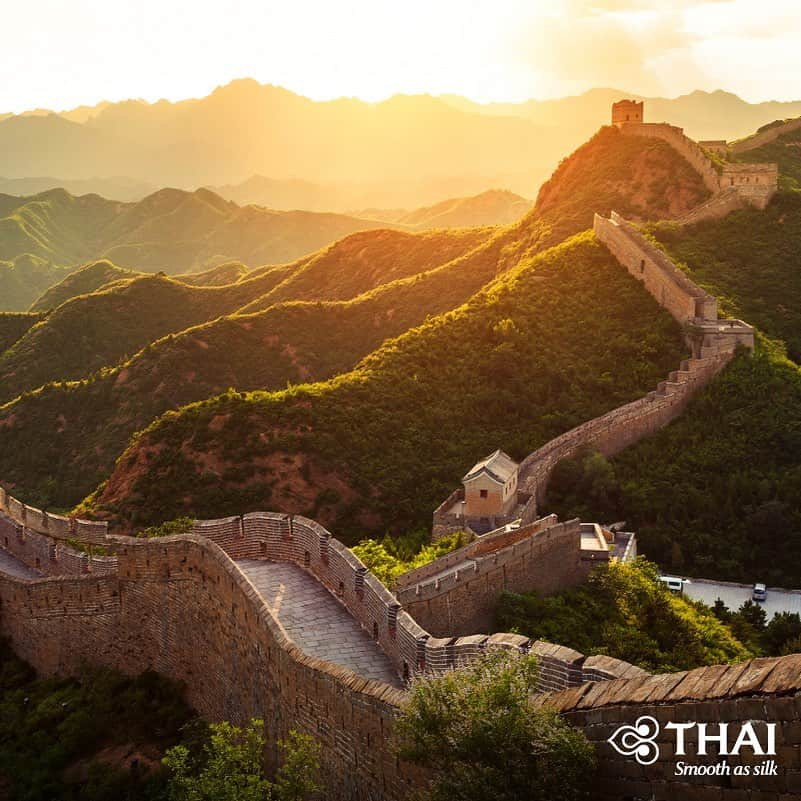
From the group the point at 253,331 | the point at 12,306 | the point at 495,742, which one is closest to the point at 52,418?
the point at 253,331

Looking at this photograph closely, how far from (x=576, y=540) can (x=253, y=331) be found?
42.9 metres

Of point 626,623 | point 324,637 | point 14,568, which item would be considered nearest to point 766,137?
point 626,623

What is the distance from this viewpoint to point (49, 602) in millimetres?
20125

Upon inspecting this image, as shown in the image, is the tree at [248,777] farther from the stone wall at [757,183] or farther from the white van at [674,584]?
the stone wall at [757,183]

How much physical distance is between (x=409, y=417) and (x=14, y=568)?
19.3 metres

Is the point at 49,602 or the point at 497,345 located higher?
the point at 497,345

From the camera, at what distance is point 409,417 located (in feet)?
129

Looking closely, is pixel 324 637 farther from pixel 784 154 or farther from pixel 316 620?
pixel 784 154

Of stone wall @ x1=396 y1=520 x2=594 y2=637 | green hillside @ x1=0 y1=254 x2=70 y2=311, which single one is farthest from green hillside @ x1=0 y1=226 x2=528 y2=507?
green hillside @ x1=0 y1=254 x2=70 y2=311

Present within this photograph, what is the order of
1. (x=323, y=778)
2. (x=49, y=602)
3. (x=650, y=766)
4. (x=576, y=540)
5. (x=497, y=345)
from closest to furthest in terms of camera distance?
(x=650, y=766), (x=323, y=778), (x=49, y=602), (x=576, y=540), (x=497, y=345)

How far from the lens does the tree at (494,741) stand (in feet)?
25.5

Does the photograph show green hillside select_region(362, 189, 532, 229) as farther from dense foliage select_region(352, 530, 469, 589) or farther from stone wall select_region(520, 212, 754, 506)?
dense foliage select_region(352, 530, 469, 589)

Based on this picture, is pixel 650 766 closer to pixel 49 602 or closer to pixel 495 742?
pixel 495 742

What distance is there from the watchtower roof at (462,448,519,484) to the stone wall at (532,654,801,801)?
68.1 feet
